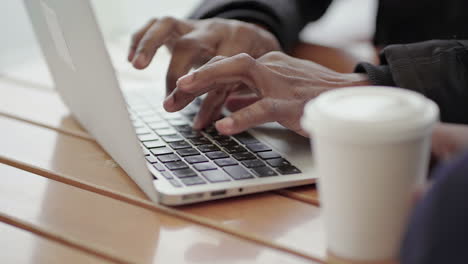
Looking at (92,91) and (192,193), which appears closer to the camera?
(192,193)

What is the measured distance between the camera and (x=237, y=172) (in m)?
0.82

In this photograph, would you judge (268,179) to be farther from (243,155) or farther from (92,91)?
(92,91)

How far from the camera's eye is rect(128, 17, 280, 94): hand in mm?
1104

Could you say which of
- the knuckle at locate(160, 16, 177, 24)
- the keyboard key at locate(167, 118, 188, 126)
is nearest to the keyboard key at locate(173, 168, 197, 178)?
the keyboard key at locate(167, 118, 188, 126)

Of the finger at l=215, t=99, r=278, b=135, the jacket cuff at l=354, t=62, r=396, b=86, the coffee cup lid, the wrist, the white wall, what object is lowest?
the white wall

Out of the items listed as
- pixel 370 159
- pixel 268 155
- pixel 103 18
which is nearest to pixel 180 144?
pixel 268 155

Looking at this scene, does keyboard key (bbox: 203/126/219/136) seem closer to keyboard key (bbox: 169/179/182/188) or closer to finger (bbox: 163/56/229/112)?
finger (bbox: 163/56/229/112)

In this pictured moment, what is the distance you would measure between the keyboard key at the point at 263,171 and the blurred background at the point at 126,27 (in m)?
0.58

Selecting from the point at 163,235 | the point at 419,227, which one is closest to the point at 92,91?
the point at 163,235

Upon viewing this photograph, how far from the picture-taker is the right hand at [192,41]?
1.10 m

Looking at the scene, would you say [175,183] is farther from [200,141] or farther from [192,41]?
[192,41]

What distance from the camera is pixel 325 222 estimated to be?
634 mm

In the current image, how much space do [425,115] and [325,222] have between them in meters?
0.15

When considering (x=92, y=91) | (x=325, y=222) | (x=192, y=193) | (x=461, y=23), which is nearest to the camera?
(x=325, y=222)
